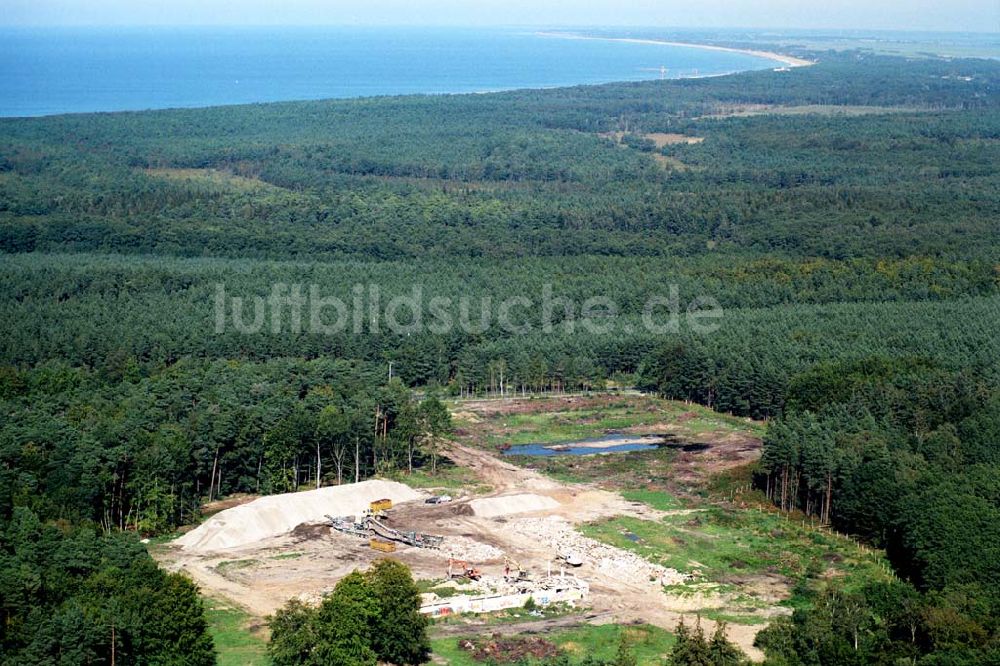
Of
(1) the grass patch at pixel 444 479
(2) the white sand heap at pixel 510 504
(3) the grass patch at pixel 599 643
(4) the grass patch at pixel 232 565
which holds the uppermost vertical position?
(3) the grass patch at pixel 599 643

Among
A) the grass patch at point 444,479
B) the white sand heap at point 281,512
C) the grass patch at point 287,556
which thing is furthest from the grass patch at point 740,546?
A: the grass patch at point 287,556

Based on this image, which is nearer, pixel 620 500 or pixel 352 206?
pixel 620 500

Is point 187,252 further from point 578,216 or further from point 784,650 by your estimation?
point 784,650

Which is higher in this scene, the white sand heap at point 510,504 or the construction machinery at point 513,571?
the construction machinery at point 513,571

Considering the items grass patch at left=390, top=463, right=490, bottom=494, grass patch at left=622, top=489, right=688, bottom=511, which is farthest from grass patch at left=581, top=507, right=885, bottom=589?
grass patch at left=390, top=463, right=490, bottom=494

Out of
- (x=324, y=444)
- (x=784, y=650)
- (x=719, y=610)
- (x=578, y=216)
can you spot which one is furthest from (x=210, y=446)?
(x=578, y=216)

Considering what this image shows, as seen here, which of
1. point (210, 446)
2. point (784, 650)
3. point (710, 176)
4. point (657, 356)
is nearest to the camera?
point (784, 650)

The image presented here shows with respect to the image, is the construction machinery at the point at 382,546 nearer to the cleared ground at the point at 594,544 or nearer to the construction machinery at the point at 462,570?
the cleared ground at the point at 594,544
